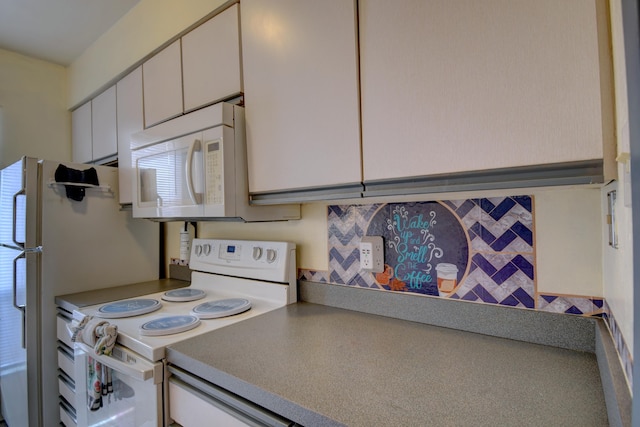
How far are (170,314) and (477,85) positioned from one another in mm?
1402

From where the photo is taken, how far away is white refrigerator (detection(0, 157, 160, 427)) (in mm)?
1644

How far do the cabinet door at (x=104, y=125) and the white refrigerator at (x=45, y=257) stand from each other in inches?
10.0

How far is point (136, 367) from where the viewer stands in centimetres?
100

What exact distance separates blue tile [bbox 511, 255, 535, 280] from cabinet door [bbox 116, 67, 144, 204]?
193 centimetres

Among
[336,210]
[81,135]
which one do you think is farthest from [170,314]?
[81,135]

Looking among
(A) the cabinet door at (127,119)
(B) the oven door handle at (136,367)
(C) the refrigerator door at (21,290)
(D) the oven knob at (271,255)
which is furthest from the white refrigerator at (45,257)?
(D) the oven knob at (271,255)

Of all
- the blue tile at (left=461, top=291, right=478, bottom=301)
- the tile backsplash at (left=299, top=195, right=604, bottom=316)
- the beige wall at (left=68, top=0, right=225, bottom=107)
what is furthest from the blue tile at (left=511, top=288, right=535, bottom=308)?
the beige wall at (left=68, top=0, right=225, bottom=107)

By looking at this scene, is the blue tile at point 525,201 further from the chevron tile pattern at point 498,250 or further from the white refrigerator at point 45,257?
the white refrigerator at point 45,257

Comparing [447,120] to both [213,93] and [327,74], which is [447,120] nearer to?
[327,74]

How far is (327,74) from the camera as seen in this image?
3.31 ft

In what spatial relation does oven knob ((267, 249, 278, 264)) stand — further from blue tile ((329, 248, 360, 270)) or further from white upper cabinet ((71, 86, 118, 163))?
white upper cabinet ((71, 86, 118, 163))

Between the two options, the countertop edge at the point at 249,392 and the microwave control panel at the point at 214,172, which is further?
the microwave control panel at the point at 214,172

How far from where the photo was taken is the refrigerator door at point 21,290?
64.3 inches

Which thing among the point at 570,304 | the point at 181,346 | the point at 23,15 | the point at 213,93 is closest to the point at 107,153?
the point at 23,15
